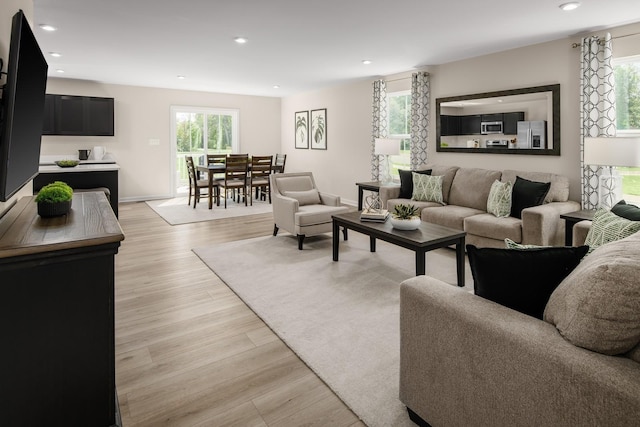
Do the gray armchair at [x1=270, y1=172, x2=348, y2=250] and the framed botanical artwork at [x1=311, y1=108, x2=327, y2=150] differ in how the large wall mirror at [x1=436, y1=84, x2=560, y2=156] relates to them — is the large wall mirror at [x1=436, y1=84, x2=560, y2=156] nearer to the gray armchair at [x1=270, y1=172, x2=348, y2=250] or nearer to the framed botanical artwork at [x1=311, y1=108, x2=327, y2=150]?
the gray armchair at [x1=270, y1=172, x2=348, y2=250]

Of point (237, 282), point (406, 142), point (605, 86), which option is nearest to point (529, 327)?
point (237, 282)

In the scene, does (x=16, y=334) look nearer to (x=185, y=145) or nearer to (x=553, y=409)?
(x=553, y=409)

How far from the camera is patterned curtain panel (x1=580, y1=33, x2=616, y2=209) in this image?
3900 millimetres

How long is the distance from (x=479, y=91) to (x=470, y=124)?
0.45m

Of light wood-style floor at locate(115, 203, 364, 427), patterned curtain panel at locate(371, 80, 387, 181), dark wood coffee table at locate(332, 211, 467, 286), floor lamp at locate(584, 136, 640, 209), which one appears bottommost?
light wood-style floor at locate(115, 203, 364, 427)

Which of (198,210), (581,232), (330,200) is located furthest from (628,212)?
(198,210)

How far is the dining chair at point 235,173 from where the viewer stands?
281 inches

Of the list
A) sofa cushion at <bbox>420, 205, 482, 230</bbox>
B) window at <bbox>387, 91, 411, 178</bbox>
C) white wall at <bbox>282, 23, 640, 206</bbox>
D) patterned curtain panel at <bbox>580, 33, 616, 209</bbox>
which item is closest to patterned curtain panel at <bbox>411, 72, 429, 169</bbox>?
white wall at <bbox>282, 23, 640, 206</bbox>

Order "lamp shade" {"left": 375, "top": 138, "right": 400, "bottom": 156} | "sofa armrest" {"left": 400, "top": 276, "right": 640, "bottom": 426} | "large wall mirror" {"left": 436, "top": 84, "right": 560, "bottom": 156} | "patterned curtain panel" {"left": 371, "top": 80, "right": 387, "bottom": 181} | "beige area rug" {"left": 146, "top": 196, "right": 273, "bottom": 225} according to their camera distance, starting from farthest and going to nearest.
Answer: "patterned curtain panel" {"left": 371, "top": 80, "right": 387, "bottom": 181}
"beige area rug" {"left": 146, "top": 196, "right": 273, "bottom": 225}
"lamp shade" {"left": 375, "top": 138, "right": 400, "bottom": 156}
"large wall mirror" {"left": 436, "top": 84, "right": 560, "bottom": 156}
"sofa armrest" {"left": 400, "top": 276, "right": 640, "bottom": 426}

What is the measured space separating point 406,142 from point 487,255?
546 cm

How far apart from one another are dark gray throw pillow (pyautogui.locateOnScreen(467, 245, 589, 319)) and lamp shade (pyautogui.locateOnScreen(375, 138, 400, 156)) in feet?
15.4

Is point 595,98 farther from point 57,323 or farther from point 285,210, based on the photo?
point 57,323

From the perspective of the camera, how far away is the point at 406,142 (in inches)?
Answer: 260

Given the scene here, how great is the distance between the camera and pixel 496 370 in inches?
49.1
